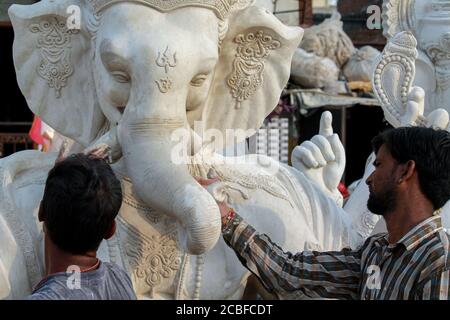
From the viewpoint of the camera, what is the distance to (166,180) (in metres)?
2.66

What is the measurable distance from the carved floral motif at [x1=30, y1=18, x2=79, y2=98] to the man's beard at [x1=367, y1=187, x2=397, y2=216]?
859mm

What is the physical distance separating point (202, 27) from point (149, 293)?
2.21 feet

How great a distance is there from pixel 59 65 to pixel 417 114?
1695 mm

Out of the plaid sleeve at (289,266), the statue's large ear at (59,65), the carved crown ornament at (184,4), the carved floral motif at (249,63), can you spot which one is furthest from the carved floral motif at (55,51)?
the plaid sleeve at (289,266)

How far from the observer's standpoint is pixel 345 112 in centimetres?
973

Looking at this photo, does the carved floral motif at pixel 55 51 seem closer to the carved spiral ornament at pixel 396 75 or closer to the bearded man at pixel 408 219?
the bearded man at pixel 408 219

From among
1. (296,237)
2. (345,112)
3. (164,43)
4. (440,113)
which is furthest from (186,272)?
(345,112)

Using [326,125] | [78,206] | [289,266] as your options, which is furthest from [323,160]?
[78,206]

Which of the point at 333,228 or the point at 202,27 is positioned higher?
the point at 202,27

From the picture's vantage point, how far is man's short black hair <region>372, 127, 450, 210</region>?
2557 mm

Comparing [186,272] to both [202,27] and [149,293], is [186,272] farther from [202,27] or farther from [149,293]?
[202,27]

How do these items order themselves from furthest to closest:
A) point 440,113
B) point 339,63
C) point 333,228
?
point 339,63, point 440,113, point 333,228

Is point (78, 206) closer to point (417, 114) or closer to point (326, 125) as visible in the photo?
point (326, 125)

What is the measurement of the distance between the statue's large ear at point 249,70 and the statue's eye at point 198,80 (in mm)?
164
